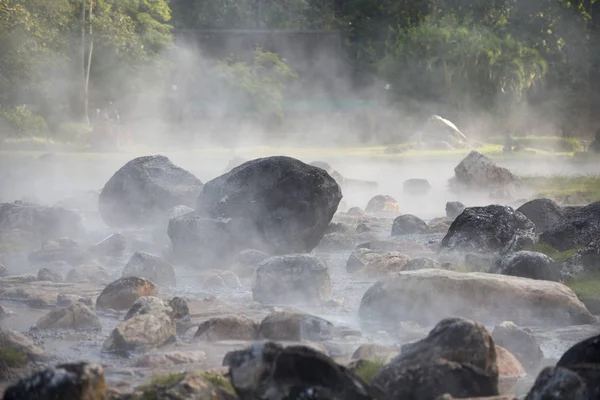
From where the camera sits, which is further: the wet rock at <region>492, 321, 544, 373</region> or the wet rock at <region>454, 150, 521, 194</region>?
the wet rock at <region>454, 150, 521, 194</region>

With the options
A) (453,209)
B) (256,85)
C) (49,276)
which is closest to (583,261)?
(49,276)

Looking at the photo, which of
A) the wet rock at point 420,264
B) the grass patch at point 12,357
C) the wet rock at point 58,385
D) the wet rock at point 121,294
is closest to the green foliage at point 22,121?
the wet rock at point 121,294

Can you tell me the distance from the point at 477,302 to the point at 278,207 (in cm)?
394

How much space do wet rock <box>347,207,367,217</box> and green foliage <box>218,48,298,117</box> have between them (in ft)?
50.4

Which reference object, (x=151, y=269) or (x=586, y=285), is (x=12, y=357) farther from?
(x=586, y=285)

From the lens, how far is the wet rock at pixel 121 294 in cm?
903

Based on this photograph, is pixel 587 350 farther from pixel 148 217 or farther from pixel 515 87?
pixel 515 87

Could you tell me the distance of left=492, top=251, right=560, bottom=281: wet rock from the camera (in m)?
9.70

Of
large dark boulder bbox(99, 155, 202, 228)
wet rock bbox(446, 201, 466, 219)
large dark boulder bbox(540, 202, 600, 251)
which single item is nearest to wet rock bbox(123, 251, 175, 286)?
large dark boulder bbox(99, 155, 202, 228)

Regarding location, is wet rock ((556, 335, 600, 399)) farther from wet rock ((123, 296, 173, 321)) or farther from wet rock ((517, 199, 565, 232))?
wet rock ((517, 199, 565, 232))

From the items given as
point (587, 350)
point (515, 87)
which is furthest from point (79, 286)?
point (515, 87)

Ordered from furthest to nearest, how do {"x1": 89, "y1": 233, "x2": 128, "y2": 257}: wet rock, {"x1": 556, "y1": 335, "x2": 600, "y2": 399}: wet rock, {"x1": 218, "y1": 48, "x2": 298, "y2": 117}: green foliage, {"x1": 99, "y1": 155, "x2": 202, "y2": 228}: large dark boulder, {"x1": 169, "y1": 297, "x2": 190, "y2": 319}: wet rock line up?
{"x1": 218, "y1": 48, "x2": 298, "y2": 117}: green foliage < {"x1": 99, "y1": 155, "x2": 202, "y2": 228}: large dark boulder < {"x1": 89, "y1": 233, "x2": 128, "y2": 257}: wet rock < {"x1": 169, "y1": 297, "x2": 190, "y2": 319}: wet rock < {"x1": 556, "y1": 335, "x2": 600, "y2": 399}: wet rock

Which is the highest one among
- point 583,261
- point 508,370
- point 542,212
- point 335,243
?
point 542,212

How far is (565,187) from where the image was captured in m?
19.9
